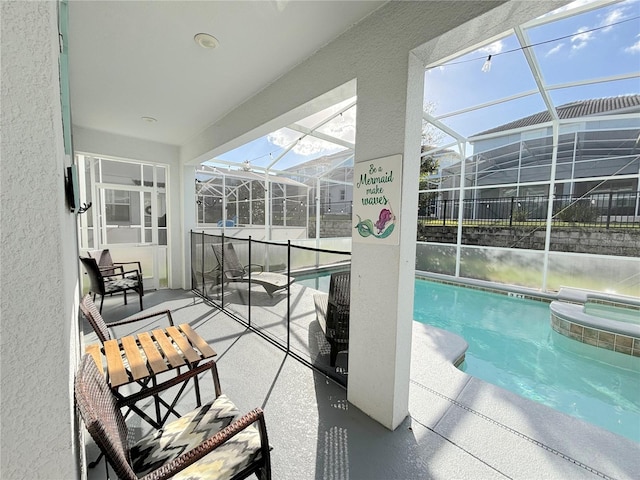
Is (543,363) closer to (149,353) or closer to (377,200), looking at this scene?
(377,200)

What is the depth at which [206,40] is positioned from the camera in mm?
2227

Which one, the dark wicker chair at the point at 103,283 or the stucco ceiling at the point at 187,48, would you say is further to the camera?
the dark wicker chair at the point at 103,283

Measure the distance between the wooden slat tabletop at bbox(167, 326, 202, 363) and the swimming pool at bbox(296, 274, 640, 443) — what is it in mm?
1836

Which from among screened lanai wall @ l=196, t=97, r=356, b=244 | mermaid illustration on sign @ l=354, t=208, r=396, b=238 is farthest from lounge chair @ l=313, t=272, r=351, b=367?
screened lanai wall @ l=196, t=97, r=356, b=244

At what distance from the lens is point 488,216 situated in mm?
7793

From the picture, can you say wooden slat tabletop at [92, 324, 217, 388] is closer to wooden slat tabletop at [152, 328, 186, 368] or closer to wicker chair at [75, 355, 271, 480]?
wooden slat tabletop at [152, 328, 186, 368]

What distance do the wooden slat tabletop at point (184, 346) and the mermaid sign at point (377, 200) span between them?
145cm

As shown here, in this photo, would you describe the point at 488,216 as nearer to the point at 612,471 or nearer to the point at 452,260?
the point at 452,260

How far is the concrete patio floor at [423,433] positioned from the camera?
Result: 164 centimetres

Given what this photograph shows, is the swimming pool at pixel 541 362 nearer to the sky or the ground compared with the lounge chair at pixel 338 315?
nearer to the ground

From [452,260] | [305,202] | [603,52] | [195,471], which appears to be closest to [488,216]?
[452,260]

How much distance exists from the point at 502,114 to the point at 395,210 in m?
5.03

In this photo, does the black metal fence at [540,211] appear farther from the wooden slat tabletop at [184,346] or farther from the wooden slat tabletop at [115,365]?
the wooden slat tabletop at [115,365]

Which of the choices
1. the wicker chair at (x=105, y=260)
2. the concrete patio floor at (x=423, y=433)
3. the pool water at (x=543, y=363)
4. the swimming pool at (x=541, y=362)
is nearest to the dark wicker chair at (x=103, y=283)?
Answer: the wicker chair at (x=105, y=260)
